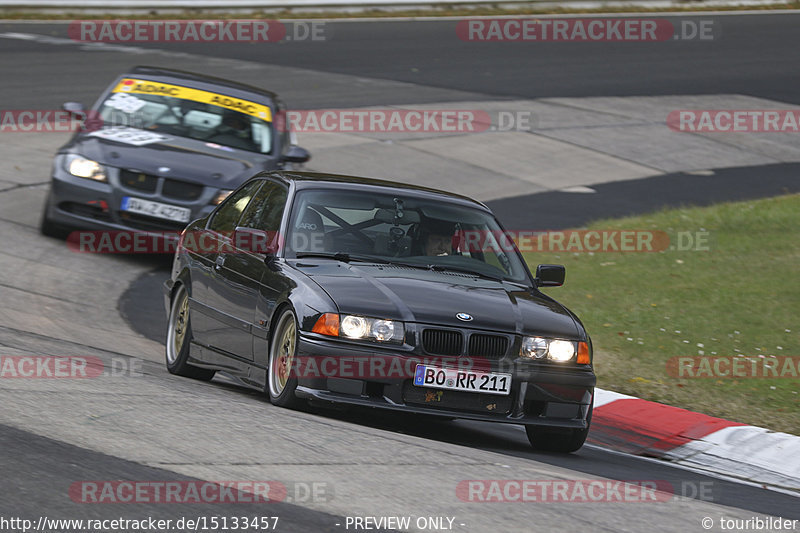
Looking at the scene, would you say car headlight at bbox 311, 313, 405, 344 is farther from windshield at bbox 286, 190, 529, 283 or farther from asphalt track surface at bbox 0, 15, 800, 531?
windshield at bbox 286, 190, 529, 283

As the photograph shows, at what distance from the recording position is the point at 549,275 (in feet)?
27.6

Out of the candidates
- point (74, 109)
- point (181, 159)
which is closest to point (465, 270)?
point (181, 159)

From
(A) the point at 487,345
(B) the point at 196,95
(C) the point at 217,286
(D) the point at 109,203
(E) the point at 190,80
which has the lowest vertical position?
(D) the point at 109,203

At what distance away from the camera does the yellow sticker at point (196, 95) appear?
553 inches

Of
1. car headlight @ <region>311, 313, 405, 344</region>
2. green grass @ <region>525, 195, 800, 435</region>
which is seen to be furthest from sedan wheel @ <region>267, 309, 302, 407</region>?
green grass @ <region>525, 195, 800, 435</region>

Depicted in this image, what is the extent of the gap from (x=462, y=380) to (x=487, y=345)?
9.6 inches

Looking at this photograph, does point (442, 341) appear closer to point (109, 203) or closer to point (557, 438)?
point (557, 438)

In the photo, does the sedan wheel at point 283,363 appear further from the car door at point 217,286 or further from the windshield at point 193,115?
the windshield at point 193,115

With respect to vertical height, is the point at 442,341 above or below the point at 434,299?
below

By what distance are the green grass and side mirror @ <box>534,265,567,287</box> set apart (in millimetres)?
1473

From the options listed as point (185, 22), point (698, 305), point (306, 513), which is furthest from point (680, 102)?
point (306, 513)

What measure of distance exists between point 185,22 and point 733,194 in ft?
51.7

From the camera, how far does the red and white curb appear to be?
A: 26.2 ft

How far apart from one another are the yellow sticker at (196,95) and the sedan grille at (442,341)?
7.51 meters
